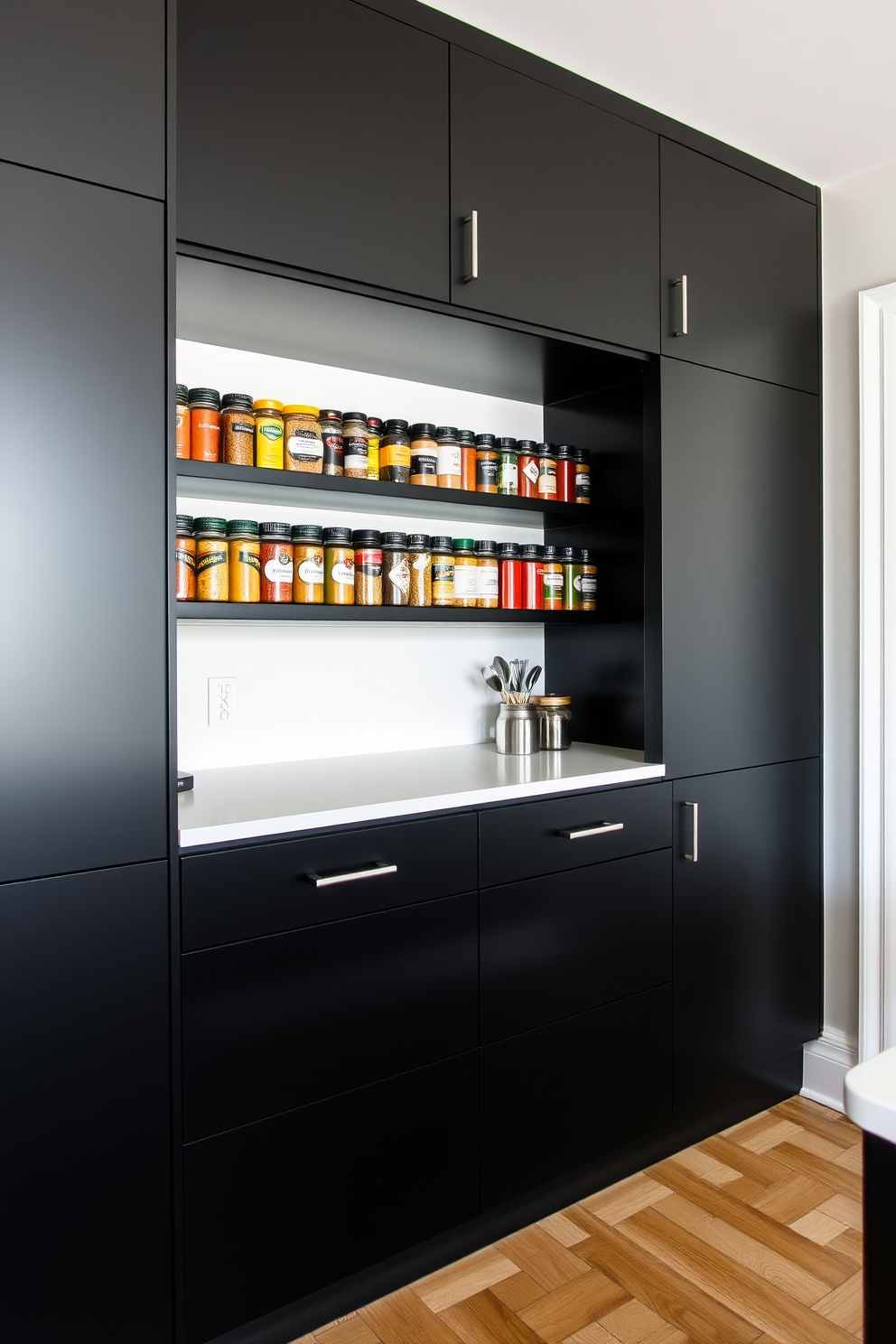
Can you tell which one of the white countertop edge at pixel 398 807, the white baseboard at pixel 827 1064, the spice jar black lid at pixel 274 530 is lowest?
the white baseboard at pixel 827 1064

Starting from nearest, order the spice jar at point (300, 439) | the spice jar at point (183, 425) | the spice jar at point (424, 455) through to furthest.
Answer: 1. the spice jar at point (183, 425)
2. the spice jar at point (300, 439)
3. the spice jar at point (424, 455)

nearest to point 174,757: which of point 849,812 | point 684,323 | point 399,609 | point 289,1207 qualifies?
point 399,609

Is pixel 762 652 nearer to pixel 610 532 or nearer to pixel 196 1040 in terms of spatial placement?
pixel 610 532

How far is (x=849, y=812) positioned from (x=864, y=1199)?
6.64ft

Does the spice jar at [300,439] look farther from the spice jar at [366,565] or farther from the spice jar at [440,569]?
the spice jar at [440,569]

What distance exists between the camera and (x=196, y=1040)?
4.81ft

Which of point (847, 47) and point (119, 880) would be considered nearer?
point (119, 880)

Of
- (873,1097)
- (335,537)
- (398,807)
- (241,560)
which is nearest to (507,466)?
(335,537)

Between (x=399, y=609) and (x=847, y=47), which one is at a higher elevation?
(x=847, y=47)

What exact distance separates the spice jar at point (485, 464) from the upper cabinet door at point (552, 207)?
1.12 feet

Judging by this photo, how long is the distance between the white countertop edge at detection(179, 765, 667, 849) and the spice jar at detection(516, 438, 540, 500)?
0.76 m

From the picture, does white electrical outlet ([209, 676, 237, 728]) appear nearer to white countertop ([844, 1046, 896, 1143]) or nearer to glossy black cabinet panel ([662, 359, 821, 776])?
glossy black cabinet panel ([662, 359, 821, 776])

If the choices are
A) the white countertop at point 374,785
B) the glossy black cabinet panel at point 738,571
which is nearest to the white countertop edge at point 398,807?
the white countertop at point 374,785

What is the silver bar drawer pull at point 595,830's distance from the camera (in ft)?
6.38
